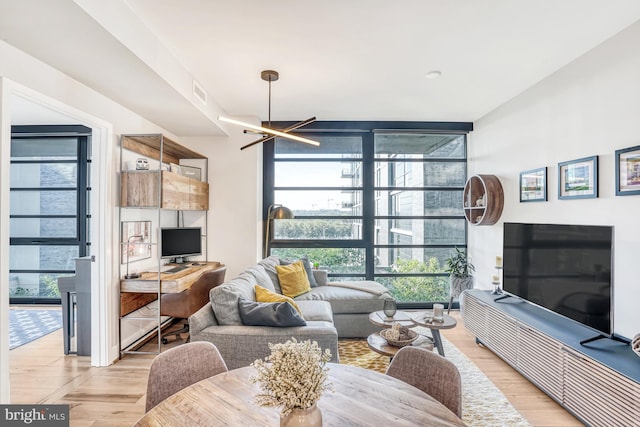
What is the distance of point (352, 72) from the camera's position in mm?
3154

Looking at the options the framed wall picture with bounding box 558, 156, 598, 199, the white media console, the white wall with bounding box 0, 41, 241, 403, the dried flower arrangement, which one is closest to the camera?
the dried flower arrangement

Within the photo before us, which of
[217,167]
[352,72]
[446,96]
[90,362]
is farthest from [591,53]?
[90,362]

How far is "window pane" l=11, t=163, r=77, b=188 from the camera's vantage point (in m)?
5.00

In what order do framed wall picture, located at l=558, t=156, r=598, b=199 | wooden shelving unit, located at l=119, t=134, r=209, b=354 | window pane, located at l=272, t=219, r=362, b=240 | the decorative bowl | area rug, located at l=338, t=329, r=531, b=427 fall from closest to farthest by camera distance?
area rug, located at l=338, t=329, r=531, b=427 < the decorative bowl < framed wall picture, located at l=558, t=156, r=598, b=199 < wooden shelving unit, located at l=119, t=134, r=209, b=354 < window pane, located at l=272, t=219, r=362, b=240

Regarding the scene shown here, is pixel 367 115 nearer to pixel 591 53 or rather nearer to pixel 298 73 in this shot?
pixel 298 73

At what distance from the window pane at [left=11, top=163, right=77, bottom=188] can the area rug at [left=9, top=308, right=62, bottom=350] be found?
193 centimetres

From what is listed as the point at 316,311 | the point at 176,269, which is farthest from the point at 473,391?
the point at 176,269

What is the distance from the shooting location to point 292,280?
3.85m

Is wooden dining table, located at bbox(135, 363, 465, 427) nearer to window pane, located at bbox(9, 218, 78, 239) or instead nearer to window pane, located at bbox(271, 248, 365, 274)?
window pane, located at bbox(271, 248, 365, 274)

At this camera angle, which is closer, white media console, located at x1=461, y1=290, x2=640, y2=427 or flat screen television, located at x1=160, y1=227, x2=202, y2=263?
white media console, located at x1=461, y1=290, x2=640, y2=427

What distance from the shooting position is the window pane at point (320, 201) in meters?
4.84

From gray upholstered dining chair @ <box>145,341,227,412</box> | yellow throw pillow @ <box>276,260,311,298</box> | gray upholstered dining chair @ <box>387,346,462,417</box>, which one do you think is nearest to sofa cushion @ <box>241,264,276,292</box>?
yellow throw pillow @ <box>276,260,311,298</box>

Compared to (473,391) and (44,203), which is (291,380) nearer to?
(473,391)

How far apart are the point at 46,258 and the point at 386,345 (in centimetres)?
547
